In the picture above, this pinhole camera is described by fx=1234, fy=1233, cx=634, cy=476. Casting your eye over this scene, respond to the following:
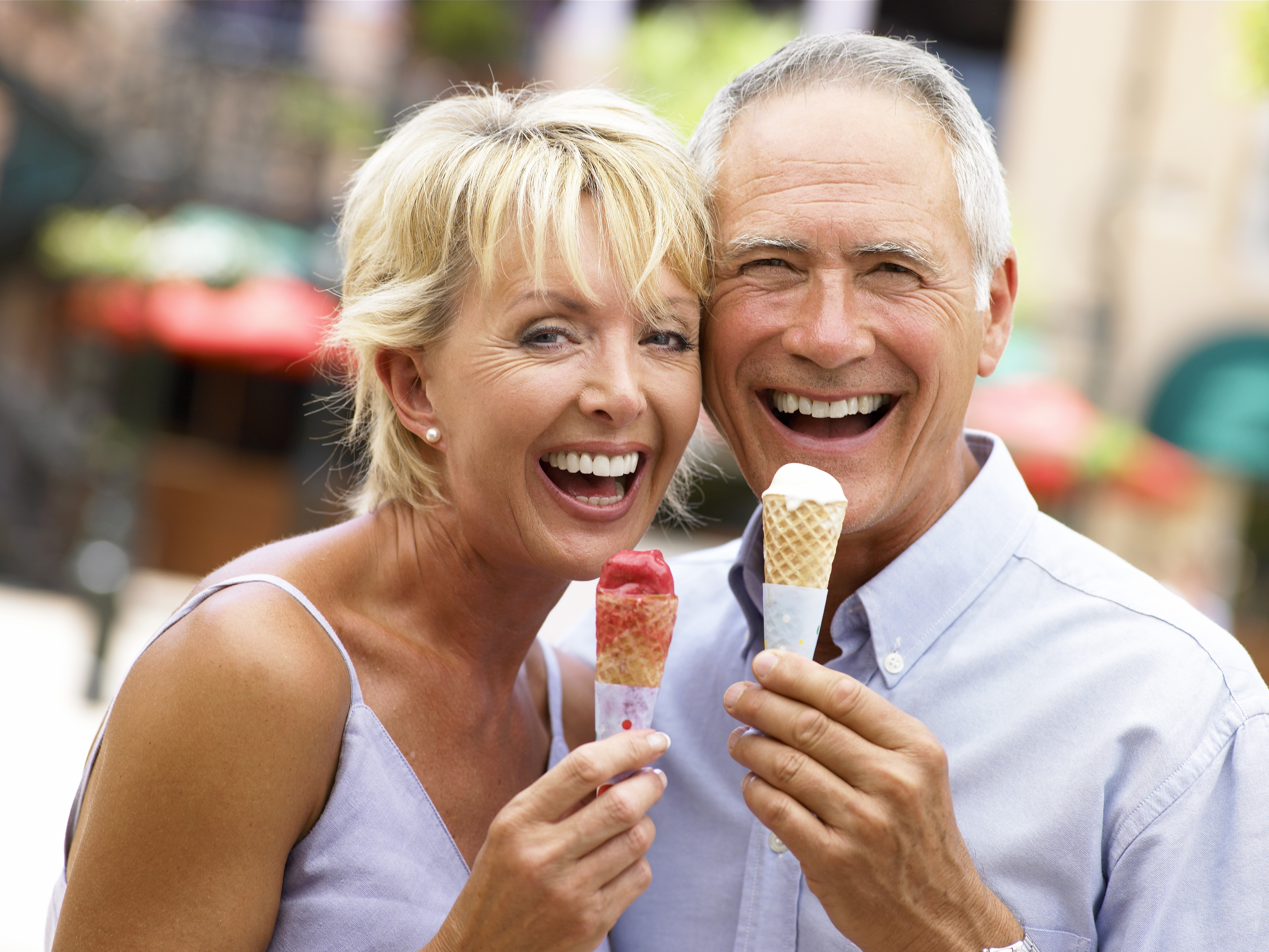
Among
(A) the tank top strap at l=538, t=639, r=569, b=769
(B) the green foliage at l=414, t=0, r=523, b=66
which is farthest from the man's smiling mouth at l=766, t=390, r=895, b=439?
(B) the green foliage at l=414, t=0, r=523, b=66

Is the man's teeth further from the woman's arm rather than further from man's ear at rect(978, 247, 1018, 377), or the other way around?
the woman's arm

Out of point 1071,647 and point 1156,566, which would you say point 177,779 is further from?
point 1156,566

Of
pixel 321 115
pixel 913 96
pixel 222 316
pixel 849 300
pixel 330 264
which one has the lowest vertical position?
pixel 222 316

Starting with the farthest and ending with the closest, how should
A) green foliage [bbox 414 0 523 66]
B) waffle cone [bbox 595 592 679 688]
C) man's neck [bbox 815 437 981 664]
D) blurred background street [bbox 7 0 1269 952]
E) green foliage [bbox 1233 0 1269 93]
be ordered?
green foliage [bbox 414 0 523 66], blurred background street [bbox 7 0 1269 952], green foliage [bbox 1233 0 1269 93], man's neck [bbox 815 437 981 664], waffle cone [bbox 595 592 679 688]

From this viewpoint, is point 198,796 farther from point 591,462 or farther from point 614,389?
point 614,389

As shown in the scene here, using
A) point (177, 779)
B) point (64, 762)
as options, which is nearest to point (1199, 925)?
point (177, 779)

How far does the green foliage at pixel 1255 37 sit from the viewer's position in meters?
4.69

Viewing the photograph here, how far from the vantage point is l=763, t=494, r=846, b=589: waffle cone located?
2.40 metres

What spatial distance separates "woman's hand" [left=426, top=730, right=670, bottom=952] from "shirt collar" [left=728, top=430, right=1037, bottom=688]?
2.64ft

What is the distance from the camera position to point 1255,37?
187 inches

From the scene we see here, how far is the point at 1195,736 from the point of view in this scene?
252cm

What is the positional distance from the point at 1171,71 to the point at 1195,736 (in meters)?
17.9

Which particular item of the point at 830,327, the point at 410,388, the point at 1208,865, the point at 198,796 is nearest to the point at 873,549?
the point at 830,327

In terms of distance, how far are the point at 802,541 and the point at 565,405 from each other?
60cm
